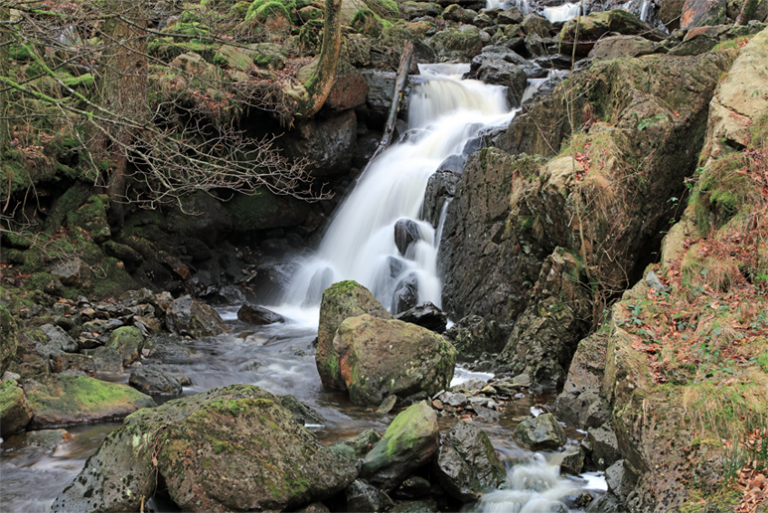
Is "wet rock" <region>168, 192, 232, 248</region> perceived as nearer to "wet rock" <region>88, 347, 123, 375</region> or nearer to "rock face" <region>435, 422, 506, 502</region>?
"wet rock" <region>88, 347, 123, 375</region>

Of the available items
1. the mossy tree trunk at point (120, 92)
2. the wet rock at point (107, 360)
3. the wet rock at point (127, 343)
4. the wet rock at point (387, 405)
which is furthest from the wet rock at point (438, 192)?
the wet rock at point (107, 360)

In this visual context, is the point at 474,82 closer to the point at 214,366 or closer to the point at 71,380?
the point at 214,366

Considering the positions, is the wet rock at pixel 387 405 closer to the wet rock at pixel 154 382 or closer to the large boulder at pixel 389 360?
the large boulder at pixel 389 360

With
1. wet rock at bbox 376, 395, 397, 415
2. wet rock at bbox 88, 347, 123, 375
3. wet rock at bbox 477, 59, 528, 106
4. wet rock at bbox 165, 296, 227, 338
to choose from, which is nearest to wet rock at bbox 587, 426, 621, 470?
wet rock at bbox 376, 395, 397, 415

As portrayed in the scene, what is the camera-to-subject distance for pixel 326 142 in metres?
13.8

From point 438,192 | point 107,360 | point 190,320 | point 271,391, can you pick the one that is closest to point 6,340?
point 107,360

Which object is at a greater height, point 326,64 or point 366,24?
point 366,24

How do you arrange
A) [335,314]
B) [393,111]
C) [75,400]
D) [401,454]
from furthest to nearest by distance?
[393,111] → [335,314] → [75,400] → [401,454]

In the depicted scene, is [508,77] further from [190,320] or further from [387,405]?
[387,405]

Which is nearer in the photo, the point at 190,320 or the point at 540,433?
the point at 540,433

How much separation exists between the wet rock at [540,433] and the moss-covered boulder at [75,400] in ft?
12.1

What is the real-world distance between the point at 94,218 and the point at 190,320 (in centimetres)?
311

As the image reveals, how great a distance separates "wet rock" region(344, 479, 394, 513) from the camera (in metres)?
4.11

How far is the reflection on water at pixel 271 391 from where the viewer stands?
14.2 ft
